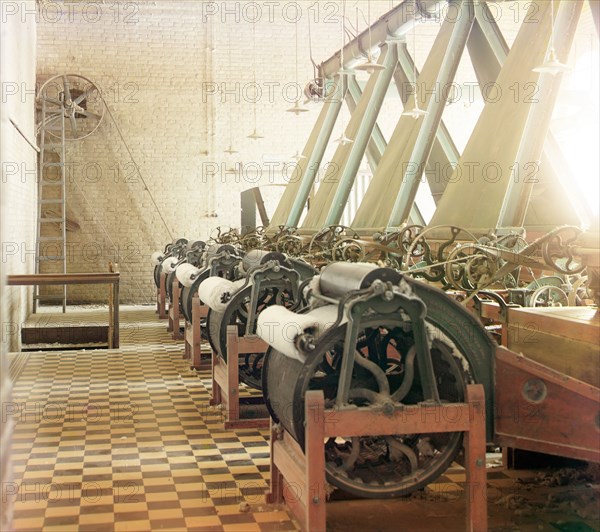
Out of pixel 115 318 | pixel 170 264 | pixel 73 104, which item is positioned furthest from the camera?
pixel 73 104

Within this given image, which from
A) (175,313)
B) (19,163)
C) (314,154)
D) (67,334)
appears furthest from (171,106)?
(175,313)

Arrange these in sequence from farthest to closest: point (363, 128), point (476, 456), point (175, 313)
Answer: point (363, 128)
point (175, 313)
point (476, 456)

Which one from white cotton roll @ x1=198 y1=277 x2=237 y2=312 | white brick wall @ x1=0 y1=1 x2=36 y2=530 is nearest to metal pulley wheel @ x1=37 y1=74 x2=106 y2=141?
white brick wall @ x1=0 y1=1 x2=36 y2=530

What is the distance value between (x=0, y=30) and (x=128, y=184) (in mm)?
13838

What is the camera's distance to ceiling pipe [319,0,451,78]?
34.4ft

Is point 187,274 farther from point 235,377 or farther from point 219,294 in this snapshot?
point 235,377

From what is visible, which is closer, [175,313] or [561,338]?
[561,338]

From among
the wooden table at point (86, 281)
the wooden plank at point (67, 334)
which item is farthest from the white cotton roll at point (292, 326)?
the wooden plank at point (67, 334)

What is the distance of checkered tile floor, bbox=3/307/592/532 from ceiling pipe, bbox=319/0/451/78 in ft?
17.6

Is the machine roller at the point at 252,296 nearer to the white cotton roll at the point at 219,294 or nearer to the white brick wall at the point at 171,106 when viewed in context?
the white cotton roll at the point at 219,294

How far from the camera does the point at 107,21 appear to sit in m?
16.4

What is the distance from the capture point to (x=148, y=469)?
461 cm

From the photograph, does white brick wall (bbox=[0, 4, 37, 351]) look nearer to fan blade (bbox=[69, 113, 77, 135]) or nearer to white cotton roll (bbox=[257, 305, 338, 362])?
fan blade (bbox=[69, 113, 77, 135])

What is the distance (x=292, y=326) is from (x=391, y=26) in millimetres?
9120
